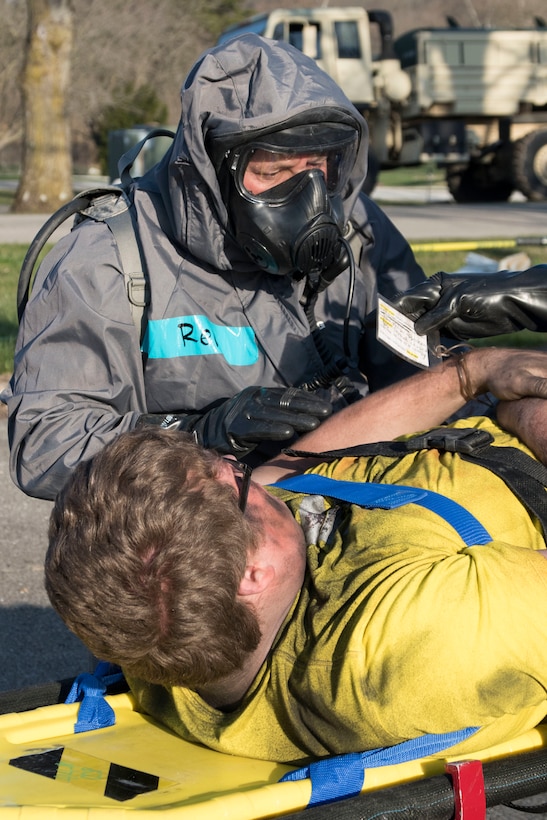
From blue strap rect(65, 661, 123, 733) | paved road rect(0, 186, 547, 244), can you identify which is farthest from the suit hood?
paved road rect(0, 186, 547, 244)

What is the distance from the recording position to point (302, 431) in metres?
2.63

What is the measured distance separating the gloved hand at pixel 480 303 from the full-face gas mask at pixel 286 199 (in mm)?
297

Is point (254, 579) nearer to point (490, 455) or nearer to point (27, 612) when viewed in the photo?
point (490, 455)

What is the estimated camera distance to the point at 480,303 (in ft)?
9.21

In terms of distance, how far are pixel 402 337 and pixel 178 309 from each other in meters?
0.65

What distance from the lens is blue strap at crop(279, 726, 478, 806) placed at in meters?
1.84

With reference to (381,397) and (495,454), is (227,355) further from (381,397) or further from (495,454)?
(495,454)

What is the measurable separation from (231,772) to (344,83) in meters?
17.4

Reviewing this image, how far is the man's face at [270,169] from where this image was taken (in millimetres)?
2922

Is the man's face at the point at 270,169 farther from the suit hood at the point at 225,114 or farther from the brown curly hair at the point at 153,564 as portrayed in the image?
the brown curly hair at the point at 153,564

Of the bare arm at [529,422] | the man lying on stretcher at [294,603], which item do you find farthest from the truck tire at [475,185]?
the man lying on stretcher at [294,603]

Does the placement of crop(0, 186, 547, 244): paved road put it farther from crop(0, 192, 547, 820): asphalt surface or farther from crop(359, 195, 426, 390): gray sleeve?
crop(359, 195, 426, 390): gray sleeve

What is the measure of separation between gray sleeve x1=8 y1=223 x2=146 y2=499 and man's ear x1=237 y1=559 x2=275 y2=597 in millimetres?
877

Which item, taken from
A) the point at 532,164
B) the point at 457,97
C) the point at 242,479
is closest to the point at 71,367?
the point at 242,479
